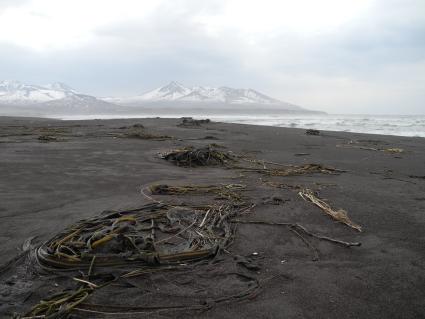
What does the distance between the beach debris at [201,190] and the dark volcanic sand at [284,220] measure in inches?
12.1

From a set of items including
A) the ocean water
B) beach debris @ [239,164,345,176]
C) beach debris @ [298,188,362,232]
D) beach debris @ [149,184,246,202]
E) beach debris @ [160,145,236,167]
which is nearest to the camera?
beach debris @ [298,188,362,232]

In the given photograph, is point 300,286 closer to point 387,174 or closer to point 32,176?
point 32,176

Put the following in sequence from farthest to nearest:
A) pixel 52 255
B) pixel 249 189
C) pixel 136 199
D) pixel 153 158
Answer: pixel 153 158
pixel 249 189
pixel 136 199
pixel 52 255

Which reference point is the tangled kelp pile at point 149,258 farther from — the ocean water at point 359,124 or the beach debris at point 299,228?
the ocean water at point 359,124

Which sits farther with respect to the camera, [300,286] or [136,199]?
[136,199]

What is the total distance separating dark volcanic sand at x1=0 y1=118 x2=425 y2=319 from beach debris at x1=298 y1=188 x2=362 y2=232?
0.28 feet

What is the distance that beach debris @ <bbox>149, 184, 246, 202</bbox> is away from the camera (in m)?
5.90

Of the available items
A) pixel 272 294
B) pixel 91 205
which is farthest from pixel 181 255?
pixel 91 205

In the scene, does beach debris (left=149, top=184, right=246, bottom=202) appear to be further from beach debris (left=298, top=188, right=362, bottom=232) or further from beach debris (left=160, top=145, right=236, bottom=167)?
beach debris (left=160, top=145, right=236, bottom=167)

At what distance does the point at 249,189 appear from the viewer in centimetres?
648

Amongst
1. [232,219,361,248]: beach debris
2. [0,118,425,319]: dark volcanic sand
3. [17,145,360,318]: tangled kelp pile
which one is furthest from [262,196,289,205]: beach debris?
[232,219,361,248]: beach debris

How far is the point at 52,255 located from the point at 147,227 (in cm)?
114

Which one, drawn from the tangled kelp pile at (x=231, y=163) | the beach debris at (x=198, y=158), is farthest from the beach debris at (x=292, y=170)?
the beach debris at (x=198, y=158)

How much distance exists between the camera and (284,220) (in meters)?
4.84
